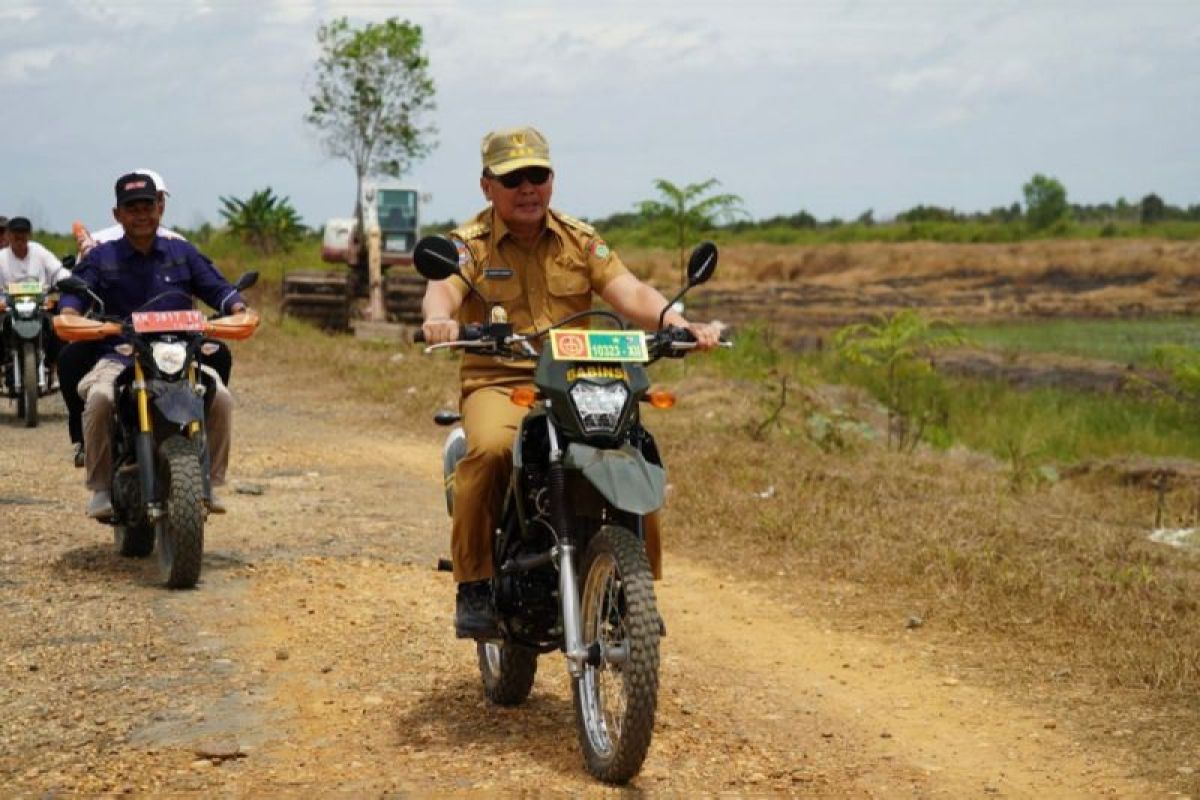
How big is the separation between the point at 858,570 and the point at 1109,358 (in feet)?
61.8

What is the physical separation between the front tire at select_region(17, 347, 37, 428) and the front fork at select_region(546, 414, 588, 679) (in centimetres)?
1022

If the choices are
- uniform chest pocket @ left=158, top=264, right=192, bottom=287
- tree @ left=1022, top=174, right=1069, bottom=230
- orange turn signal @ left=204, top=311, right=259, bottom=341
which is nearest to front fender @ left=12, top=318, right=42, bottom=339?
uniform chest pocket @ left=158, top=264, right=192, bottom=287

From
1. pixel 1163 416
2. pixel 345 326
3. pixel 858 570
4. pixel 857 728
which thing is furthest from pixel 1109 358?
pixel 857 728

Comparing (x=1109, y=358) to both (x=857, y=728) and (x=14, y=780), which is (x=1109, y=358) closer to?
(x=857, y=728)

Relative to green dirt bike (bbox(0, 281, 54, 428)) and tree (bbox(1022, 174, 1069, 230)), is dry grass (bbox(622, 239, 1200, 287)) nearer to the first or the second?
tree (bbox(1022, 174, 1069, 230))

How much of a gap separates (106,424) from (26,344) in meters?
6.62

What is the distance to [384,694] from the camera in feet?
20.3

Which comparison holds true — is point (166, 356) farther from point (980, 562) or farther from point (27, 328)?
point (27, 328)

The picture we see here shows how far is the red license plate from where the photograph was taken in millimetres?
8039

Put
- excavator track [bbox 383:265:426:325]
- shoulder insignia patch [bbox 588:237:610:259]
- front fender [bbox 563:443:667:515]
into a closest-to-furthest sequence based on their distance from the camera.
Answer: front fender [bbox 563:443:667:515] → shoulder insignia patch [bbox 588:237:610:259] → excavator track [bbox 383:265:426:325]

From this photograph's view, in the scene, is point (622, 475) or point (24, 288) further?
point (24, 288)

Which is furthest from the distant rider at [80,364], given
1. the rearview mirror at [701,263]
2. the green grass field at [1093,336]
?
the green grass field at [1093,336]

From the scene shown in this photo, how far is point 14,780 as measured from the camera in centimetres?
518

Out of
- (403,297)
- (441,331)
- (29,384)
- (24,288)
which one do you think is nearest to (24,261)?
(24,288)
